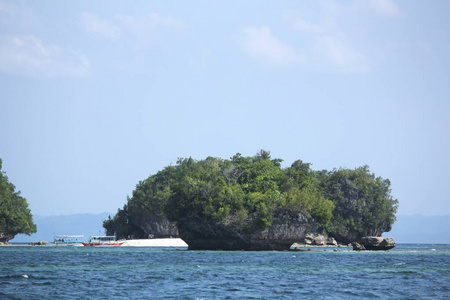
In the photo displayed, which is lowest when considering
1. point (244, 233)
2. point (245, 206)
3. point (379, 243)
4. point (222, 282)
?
point (222, 282)

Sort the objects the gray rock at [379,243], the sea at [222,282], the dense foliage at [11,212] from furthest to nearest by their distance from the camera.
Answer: the dense foliage at [11,212]
the gray rock at [379,243]
the sea at [222,282]

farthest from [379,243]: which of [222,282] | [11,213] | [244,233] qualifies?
[11,213]

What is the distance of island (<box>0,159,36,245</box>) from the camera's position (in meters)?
158

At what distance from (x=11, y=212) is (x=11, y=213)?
27cm

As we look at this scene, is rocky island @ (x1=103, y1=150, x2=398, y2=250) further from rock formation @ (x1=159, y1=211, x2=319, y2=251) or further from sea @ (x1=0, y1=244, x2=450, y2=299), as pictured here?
sea @ (x1=0, y1=244, x2=450, y2=299)

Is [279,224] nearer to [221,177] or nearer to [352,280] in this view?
[221,177]

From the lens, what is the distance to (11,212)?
520 ft

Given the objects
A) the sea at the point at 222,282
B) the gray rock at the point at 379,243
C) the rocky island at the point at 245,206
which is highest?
the rocky island at the point at 245,206

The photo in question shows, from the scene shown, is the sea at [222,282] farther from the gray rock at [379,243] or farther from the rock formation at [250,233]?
the gray rock at [379,243]

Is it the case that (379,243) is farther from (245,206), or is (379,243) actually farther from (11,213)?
(11,213)

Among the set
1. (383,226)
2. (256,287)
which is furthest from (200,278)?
(383,226)

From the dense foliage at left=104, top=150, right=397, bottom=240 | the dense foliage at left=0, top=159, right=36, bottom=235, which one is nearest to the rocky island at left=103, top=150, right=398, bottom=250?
the dense foliage at left=104, top=150, right=397, bottom=240

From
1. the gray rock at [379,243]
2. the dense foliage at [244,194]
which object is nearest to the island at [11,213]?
the dense foliage at [244,194]

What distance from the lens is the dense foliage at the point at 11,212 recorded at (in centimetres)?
15786
